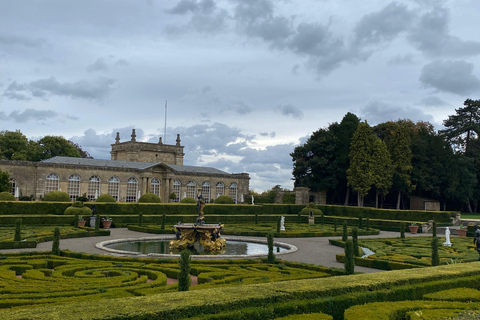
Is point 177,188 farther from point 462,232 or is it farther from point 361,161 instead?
point 462,232

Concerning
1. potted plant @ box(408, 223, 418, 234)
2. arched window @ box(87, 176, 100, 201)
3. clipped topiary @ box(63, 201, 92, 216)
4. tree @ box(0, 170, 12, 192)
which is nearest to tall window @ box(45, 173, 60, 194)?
arched window @ box(87, 176, 100, 201)

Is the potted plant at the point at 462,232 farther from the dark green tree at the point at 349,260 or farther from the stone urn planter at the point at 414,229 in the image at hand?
the dark green tree at the point at 349,260

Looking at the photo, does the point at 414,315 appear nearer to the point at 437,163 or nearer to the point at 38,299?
the point at 38,299

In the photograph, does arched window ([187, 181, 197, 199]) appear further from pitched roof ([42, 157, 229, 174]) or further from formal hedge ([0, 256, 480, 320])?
formal hedge ([0, 256, 480, 320])

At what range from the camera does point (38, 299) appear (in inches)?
384

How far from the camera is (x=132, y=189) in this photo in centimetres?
5500

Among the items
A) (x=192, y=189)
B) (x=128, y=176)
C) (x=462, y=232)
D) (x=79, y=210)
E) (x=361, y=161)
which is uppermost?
(x=361, y=161)


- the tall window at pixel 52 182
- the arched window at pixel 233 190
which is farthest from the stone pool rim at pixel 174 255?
the arched window at pixel 233 190

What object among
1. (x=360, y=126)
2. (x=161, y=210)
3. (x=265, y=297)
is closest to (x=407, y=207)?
(x=360, y=126)

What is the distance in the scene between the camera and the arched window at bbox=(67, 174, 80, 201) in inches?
1960

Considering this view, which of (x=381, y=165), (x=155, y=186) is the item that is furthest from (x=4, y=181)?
(x=381, y=165)

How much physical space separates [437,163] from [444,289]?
50.7 m

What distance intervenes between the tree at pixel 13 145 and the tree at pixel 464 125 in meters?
64.8

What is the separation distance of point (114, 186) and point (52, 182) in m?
7.29
